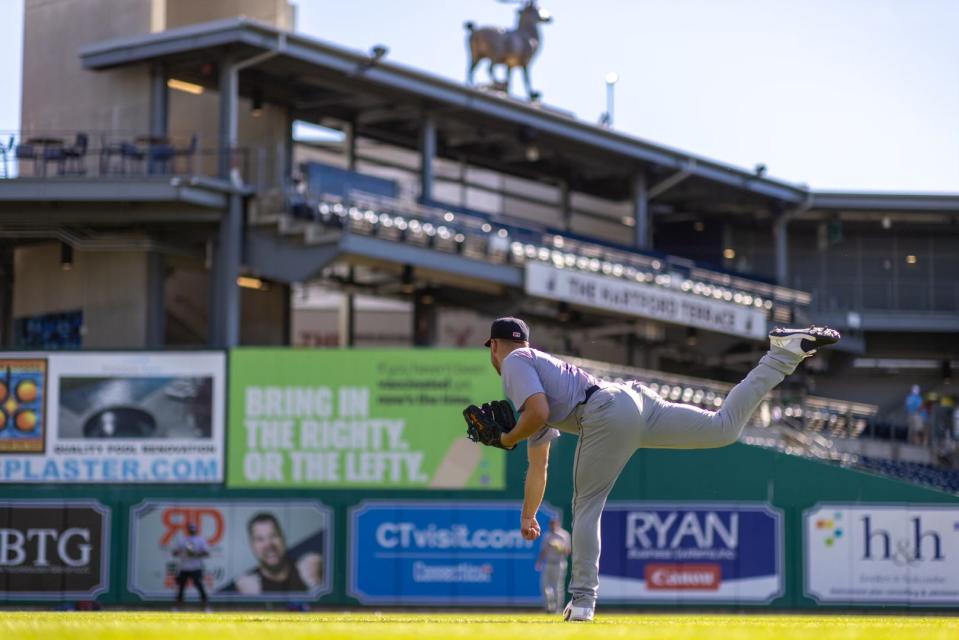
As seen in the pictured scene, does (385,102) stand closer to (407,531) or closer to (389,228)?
(389,228)

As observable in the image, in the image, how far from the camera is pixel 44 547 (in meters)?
30.4

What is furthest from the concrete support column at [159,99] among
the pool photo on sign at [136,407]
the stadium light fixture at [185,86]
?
the pool photo on sign at [136,407]

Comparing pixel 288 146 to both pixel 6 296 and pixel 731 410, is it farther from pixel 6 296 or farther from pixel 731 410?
pixel 731 410

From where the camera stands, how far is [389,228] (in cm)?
3397

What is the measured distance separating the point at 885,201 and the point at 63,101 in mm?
23684

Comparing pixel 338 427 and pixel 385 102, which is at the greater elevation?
pixel 385 102

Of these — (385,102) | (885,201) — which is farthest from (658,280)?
(885,201)

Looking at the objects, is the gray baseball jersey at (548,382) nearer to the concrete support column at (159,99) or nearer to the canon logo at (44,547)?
the canon logo at (44,547)

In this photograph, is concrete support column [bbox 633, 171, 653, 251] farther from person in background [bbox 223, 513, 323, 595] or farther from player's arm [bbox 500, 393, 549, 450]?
player's arm [bbox 500, 393, 549, 450]

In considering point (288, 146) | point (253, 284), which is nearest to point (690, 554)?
point (253, 284)

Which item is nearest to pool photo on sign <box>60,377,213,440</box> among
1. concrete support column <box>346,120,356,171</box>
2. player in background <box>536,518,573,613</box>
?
player in background <box>536,518,573,613</box>

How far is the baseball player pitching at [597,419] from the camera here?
996cm

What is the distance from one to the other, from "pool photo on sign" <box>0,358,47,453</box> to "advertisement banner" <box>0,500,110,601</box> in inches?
55.7

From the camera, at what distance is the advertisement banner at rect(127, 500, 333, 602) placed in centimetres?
3030
